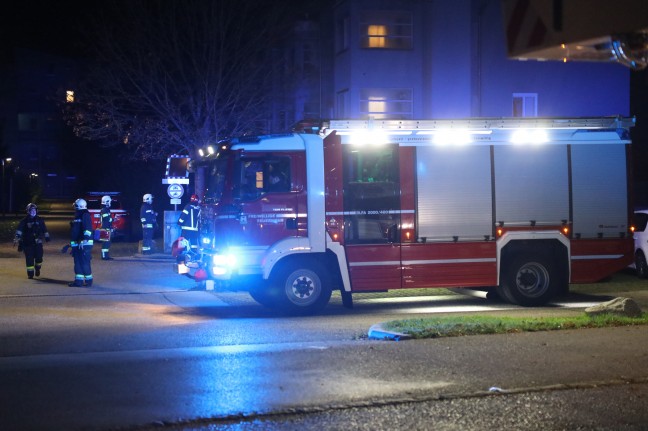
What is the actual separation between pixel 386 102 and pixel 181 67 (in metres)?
6.87

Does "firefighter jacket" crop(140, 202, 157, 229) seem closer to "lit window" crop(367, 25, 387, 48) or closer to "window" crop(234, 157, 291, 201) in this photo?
"lit window" crop(367, 25, 387, 48)

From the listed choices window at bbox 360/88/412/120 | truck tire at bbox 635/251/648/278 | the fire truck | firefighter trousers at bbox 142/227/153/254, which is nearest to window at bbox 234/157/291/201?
the fire truck

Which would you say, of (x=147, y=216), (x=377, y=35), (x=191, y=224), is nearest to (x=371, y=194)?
(x=191, y=224)

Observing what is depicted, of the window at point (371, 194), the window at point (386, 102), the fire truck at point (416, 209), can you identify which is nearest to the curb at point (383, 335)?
the fire truck at point (416, 209)

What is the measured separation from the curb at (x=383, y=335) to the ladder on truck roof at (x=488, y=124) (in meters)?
3.90

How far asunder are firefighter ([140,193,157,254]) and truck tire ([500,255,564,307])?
41.5 ft

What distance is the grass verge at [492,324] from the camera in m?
10.1

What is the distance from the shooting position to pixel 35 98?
80.6m

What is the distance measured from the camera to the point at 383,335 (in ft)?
33.6

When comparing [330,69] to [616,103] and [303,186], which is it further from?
[303,186]

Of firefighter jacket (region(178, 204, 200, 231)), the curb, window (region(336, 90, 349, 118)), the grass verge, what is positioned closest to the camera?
the curb

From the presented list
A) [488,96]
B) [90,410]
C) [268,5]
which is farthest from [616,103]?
[90,410]

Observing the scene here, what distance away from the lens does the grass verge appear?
10133mm

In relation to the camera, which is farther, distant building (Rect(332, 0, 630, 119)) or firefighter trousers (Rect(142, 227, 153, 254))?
distant building (Rect(332, 0, 630, 119))
